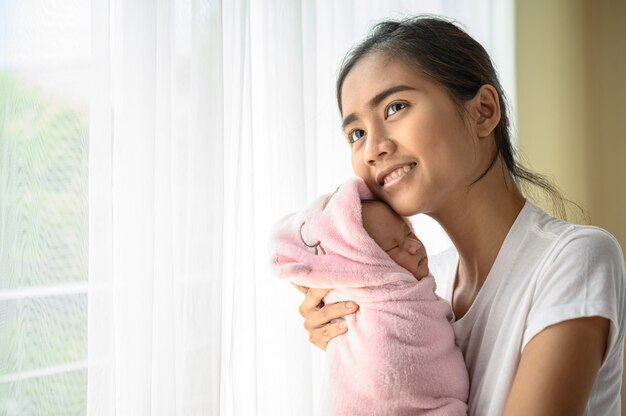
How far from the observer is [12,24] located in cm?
114

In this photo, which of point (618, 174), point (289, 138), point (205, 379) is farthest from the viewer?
point (618, 174)

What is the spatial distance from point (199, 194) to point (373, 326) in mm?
574

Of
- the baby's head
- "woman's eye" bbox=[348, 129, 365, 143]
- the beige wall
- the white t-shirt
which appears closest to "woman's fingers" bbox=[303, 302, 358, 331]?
the baby's head

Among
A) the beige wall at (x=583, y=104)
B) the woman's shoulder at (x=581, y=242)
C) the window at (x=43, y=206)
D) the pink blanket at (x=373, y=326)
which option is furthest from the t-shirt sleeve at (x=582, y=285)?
the beige wall at (x=583, y=104)

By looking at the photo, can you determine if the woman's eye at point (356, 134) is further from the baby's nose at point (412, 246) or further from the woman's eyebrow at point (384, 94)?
the baby's nose at point (412, 246)

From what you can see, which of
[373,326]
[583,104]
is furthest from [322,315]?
[583,104]

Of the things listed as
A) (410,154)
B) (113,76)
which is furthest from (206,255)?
(410,154)

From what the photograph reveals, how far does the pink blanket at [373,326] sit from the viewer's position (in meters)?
1.03

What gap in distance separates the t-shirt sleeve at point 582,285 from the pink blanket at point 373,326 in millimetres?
165

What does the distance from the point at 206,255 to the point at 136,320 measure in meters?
0.23

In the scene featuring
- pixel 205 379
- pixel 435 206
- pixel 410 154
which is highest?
pixel 410 154

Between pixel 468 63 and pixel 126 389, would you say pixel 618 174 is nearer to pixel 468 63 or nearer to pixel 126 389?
pixel 468 63

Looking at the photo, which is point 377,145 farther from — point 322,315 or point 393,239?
point 322,315

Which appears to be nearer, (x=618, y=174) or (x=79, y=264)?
(x=79, y=264)
